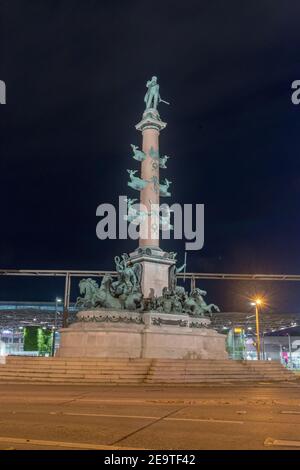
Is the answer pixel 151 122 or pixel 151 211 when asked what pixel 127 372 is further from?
pixel 151 122

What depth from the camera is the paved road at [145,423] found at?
6945 millimetres

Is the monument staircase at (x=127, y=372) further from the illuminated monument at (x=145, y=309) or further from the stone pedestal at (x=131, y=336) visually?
the illuminated monument at (x=145, y=309)

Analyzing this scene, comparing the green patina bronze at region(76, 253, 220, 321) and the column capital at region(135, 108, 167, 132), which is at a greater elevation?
the column capital at region(135, 108, 167, 132)

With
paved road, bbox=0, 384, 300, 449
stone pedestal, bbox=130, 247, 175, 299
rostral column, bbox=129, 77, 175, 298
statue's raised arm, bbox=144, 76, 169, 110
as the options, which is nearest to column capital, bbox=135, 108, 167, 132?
rostral column, bbox=129, 77, 175, 298

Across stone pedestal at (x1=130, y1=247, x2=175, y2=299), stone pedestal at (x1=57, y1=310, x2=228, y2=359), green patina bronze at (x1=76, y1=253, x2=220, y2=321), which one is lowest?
stone pedestal at (x1=57, y1=310, x2=228, y2=359)

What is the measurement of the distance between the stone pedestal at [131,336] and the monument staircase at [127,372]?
3651mm

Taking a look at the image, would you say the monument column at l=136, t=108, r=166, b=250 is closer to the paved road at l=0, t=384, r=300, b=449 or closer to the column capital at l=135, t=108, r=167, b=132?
the column capital at l=135, t=108, r=167, b=132

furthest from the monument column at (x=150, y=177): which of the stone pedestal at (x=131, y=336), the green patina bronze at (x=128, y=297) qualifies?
the stone pedestal at (x=131, y=336)

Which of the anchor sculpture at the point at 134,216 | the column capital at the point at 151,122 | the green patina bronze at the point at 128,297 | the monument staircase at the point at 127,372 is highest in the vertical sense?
the column capital at the point at 151,122

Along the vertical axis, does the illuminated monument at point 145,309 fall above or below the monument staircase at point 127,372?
above

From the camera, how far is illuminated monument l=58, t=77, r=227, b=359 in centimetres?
2783

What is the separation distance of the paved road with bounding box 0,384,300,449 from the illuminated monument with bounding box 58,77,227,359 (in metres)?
14.2
